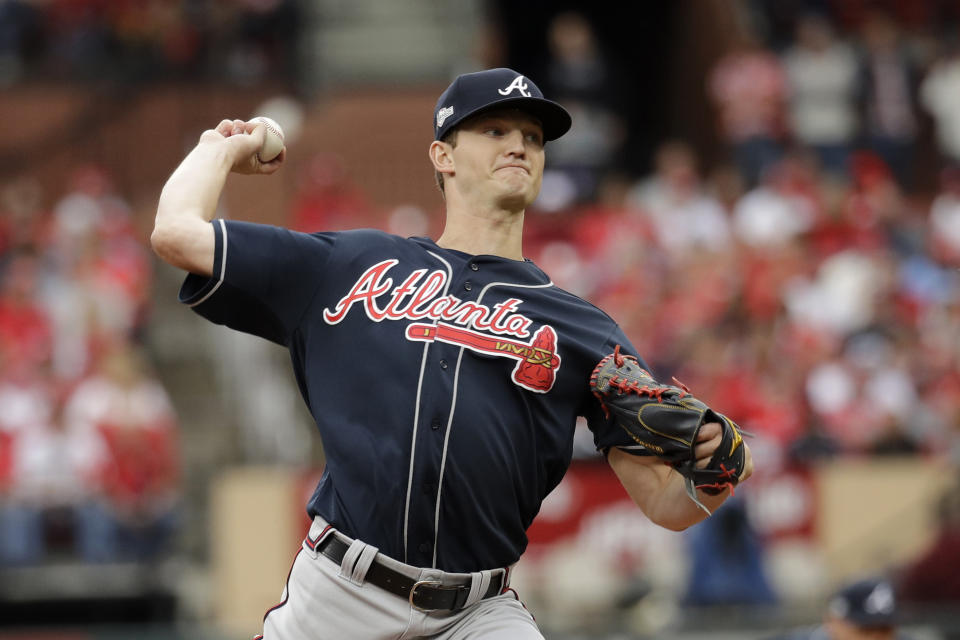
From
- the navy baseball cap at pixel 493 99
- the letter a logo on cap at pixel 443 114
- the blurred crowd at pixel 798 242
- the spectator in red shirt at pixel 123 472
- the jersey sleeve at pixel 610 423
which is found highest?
the navy baseball cap at pixel 493 99

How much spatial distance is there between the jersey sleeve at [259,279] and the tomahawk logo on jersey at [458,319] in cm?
11

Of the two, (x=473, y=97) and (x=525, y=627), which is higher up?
(x=473, y=97)

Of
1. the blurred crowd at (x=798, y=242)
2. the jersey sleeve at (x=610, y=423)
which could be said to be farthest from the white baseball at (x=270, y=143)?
the blurred crowd at (x=798, y=242)

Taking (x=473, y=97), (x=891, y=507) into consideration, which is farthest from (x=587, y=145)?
(x=473, y=97)

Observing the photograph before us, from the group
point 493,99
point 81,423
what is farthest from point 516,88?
point 81,423

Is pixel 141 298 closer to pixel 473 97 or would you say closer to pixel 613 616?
pixel 613 616

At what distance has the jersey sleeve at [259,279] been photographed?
3.86 m

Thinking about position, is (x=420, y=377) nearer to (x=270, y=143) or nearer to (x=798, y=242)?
(x=270, y=143)

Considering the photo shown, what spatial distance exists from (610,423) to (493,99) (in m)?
0.95

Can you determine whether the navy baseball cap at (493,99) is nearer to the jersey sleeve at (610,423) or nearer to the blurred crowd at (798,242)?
the jersey sleeve at (610,423)

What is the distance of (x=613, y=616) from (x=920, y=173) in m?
8.29

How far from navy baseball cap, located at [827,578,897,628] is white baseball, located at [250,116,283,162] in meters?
3.44

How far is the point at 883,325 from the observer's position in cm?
1191

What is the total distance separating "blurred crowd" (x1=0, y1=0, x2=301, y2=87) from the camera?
16859 millimetres
